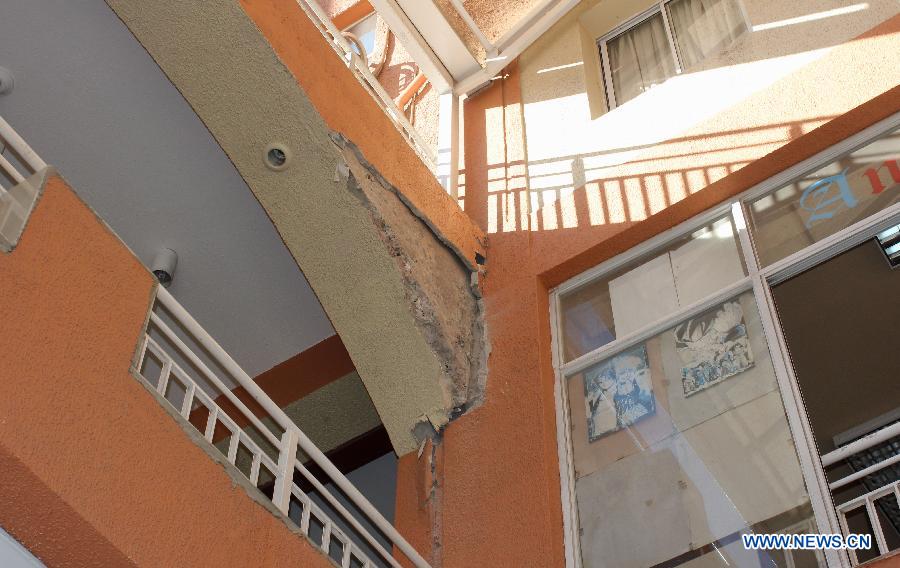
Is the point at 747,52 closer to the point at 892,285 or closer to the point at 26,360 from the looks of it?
the point at 892,285

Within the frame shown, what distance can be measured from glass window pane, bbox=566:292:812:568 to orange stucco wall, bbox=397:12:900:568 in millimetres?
220

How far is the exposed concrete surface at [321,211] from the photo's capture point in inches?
184

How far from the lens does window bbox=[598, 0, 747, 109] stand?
19.4 feet

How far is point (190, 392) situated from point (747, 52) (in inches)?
151

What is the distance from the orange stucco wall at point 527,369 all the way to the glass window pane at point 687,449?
22 cm

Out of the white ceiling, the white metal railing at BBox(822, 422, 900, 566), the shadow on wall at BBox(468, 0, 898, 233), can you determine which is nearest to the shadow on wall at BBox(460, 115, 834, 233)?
the shadow on wall at BBox(468, 0, 898, 233)

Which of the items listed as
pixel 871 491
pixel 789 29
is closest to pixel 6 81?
pixel 789 29

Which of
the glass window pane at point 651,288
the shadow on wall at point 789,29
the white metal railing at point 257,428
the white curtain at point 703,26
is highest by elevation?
the white curtain at point 703,26

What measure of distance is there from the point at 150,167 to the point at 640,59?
3402 mm

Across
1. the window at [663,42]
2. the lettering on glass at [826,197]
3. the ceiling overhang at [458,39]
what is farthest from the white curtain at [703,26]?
the lettering on glass at [826,197]

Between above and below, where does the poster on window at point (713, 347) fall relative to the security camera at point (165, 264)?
below

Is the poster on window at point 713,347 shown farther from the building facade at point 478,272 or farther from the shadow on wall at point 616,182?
the shadow on wall at point 616,182

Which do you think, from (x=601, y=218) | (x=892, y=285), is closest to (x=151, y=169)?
(x=601, y=218)

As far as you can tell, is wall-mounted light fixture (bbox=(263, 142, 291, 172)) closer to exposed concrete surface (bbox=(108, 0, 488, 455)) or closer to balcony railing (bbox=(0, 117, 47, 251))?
exposed concrete surface (bbox=(108, 0, 488, 455))
